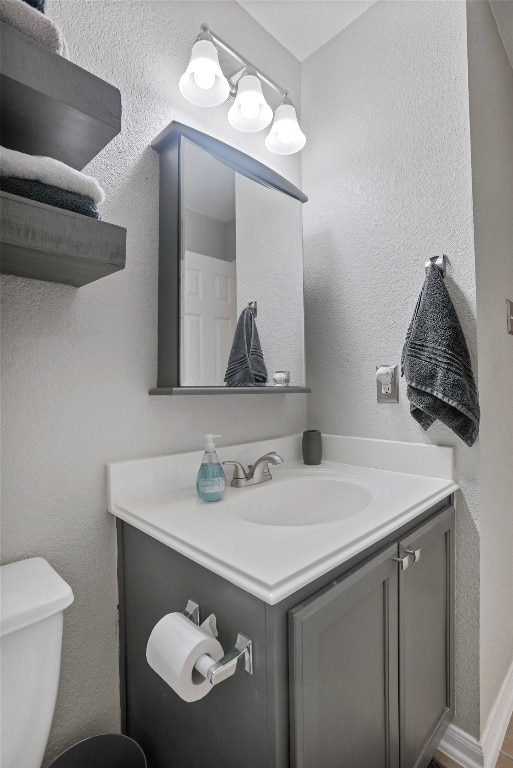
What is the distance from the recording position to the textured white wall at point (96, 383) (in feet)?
2.84

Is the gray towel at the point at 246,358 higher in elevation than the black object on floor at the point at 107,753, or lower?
higher

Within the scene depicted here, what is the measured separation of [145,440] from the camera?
1066mm

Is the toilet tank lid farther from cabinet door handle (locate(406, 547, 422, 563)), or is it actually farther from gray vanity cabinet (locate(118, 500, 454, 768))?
cabinet door handle (locate(406, 547, 422, 563))

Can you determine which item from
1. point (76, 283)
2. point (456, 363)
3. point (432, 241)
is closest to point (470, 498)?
point (456, 363)

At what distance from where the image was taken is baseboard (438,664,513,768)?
1.12m

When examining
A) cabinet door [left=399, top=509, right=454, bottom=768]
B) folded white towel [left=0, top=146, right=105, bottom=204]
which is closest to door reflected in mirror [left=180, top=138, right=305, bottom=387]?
folded white towel [left=0, top=146, right=105, bottom=204]

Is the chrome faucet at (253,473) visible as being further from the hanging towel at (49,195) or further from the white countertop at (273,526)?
the hanging towel at (49,195)

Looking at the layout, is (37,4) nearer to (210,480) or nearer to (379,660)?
(210,480)

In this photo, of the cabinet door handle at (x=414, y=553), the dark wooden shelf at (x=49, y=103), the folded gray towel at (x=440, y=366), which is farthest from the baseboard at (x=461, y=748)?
the dark wooden shelf at (x=49, y=103)

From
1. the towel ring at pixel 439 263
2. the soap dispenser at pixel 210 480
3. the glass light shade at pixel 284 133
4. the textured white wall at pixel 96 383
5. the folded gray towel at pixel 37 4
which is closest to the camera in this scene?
the folded gray towel at pixel 37 4

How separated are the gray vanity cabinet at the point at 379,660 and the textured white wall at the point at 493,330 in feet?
0.61

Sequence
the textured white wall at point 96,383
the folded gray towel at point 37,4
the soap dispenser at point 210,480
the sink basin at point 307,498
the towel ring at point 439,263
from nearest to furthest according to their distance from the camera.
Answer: the folded gray towel at point 37,4 → the textured white wall at point 96,383 → the soap dispenser at point 210,480 → the sink basin at point 307,498 → the towel ring at point 439,263

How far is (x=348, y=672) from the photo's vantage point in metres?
0.75

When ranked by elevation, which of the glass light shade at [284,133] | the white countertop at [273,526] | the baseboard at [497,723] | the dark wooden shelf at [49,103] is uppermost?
the glass light shade at [284,133]
